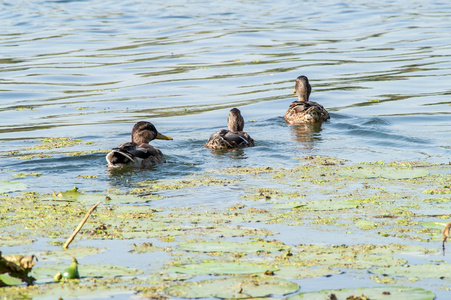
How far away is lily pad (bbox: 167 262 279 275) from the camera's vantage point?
5.38 metres

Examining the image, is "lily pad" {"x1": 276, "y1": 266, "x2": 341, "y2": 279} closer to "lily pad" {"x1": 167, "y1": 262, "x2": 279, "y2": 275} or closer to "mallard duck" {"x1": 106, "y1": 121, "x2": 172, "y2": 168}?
"lily pad" {"x1": 167, "y1": 262, "x2": 279, "y2": 275}

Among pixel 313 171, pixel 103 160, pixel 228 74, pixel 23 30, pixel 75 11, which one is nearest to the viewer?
pixel 313 171

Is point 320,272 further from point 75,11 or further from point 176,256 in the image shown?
point 75,11

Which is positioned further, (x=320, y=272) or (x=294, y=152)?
(x=294, y=152)

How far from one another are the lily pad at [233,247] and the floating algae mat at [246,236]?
0.4 inches

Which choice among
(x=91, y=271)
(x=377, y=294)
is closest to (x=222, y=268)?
(x=91, y=271)

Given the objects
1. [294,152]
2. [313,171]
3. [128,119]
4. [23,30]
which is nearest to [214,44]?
[23,30]

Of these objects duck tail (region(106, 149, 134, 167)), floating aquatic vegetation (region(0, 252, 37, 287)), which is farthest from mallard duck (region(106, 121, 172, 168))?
floating aquatic vegetation (region(0, 252, 37, 287))

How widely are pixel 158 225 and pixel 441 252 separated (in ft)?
8.00

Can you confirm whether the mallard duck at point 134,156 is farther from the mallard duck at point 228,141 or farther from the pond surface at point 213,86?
the mallard duck at point 228,141

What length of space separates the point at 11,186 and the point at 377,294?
520 centimetres

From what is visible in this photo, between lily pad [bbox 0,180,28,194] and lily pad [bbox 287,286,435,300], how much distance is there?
4634mm

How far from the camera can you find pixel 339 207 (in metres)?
7.41

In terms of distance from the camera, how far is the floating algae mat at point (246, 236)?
514 cm
